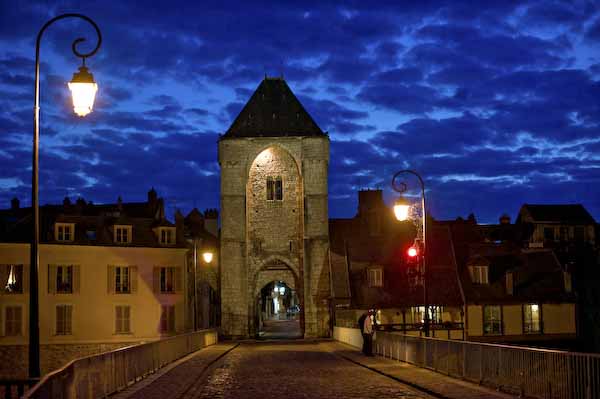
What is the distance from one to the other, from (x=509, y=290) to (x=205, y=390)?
36072 mm

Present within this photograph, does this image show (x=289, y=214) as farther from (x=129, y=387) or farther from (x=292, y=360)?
(x=129, y=387)

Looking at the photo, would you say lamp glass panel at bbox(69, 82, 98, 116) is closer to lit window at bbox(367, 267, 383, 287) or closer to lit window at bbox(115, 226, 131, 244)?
lit window at bbox(115, 226, 131, 244)

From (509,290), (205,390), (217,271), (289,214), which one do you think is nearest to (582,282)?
(509,290)

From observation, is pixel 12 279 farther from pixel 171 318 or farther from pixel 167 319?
pixel 171 318

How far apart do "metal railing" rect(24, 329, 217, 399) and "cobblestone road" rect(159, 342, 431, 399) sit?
826mm

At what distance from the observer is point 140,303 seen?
159ft

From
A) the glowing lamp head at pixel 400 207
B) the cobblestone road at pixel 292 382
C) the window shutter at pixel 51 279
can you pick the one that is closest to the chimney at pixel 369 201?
the window shutter at pixel 51 279

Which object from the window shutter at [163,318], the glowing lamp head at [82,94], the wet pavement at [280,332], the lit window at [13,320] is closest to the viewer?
the glowing lamp head at [82,94]

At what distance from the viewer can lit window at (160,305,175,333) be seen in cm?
4917

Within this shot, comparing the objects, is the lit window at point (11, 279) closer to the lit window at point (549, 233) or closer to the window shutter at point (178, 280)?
the window shutter at point (178, 280)

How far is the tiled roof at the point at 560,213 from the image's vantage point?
2832 inches

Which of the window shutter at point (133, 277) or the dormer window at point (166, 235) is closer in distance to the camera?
the window shutter at point (133, 277)

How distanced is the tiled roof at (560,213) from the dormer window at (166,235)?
34.5m

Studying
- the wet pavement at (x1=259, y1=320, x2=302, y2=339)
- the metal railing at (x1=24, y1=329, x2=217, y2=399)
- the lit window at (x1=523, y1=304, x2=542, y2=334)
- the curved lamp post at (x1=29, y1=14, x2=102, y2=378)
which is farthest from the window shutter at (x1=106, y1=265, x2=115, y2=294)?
the curved lamp post at (x1=29, y1=14, x2=102, y2=378)
